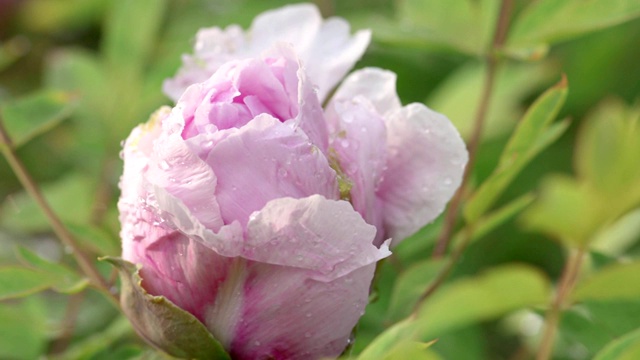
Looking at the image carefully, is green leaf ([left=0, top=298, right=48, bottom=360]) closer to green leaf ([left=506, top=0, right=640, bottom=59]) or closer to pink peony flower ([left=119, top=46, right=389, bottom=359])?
pink peony flower ([left=119, top=46, right=389, bottom=359])

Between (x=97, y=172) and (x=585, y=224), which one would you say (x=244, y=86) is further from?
(x=97, y=172)

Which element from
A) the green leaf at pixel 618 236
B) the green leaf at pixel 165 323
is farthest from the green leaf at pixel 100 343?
the green leaf at pixel 618 236

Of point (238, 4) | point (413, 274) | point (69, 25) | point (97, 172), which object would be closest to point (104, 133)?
point (97, 172)

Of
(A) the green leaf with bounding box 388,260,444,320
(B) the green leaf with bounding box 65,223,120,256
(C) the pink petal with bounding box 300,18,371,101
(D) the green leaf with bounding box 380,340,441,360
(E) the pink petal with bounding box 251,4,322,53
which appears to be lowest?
(A) the green leaf with bounding box 388,260,444,320

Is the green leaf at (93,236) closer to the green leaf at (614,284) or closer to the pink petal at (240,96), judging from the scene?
the pink petal at (240,96)

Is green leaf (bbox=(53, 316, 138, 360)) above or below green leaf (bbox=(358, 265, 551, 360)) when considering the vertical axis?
below

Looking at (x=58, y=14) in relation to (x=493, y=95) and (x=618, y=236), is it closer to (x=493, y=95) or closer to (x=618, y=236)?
(x=493, y=95)

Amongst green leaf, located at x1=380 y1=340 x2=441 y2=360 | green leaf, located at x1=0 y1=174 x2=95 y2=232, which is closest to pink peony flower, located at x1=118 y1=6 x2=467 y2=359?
green leaf, located at x1=380 y1=340 x2=441 y2=360
